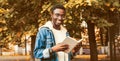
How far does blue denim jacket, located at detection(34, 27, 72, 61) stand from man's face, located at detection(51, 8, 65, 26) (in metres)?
0.12

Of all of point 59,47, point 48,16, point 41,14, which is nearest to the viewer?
point 59,47

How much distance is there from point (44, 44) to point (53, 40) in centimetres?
13

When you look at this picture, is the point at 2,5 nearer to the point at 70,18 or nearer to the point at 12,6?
the point at 12,6

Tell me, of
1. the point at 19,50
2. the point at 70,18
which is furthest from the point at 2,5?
the point at 19,50

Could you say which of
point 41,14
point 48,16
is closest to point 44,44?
point 48,16

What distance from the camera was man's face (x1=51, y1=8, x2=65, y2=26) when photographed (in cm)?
420

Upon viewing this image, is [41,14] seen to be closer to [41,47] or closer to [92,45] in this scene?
[92,45]

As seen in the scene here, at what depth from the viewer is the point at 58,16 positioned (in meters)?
4.21

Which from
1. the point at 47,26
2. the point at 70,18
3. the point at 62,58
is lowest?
the point at 62,58

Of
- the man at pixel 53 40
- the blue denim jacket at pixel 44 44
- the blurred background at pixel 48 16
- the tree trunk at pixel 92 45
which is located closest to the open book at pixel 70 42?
the man at pixel 53 40

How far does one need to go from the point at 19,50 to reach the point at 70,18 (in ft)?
105

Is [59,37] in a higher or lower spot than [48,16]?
lower

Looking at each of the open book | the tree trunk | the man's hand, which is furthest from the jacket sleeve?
the tree trunk

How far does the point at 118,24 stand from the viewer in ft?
67.2
